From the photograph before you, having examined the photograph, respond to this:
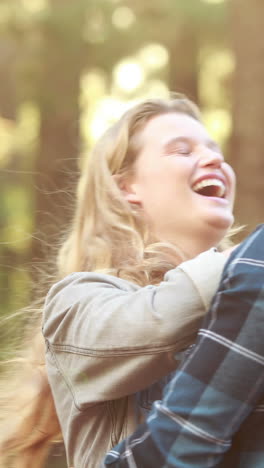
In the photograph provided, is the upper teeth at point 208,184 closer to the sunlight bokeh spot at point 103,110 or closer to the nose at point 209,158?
the nose at point 209,158

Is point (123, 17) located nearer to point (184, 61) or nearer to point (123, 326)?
point (184, 61)

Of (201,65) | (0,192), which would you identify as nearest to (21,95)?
(0,192)

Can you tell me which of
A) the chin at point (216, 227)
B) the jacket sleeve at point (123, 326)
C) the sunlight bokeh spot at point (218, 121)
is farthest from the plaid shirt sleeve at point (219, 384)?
the sunlight bokeh spot at point (218, 121)

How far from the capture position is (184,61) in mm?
5336

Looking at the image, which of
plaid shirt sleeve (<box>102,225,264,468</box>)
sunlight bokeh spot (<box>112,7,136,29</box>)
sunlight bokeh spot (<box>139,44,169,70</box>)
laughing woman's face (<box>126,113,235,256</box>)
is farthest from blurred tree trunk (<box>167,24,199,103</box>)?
plaid shirt sleeve (<box>102,225,264,468</box>)

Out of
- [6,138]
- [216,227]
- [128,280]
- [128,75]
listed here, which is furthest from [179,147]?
[128,75]

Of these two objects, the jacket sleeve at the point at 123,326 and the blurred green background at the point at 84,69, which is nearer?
the jacket sleeve at the point at 123,326

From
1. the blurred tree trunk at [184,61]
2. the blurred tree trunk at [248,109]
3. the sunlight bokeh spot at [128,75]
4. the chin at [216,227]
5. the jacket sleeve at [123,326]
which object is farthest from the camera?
the sunlight bokeh spot at [128,75]

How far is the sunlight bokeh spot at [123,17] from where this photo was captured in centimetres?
536

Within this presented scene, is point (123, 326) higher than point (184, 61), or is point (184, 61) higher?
point (184, 61)

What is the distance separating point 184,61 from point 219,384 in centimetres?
449

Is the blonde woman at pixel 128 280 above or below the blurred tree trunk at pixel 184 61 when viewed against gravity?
below

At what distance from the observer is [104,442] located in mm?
1554

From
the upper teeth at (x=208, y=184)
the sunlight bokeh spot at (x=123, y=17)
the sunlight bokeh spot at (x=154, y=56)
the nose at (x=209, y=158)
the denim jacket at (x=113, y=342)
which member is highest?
the sunlight bokeh spot at (x=123, y=17)
